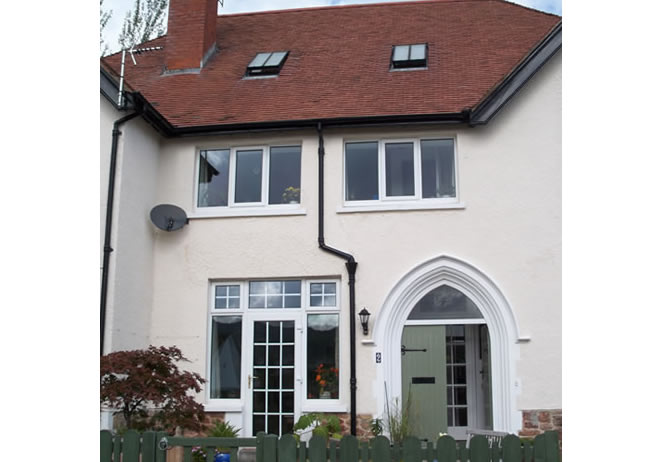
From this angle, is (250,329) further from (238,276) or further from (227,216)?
(227,216)

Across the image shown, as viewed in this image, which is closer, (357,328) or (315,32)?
(357,328)

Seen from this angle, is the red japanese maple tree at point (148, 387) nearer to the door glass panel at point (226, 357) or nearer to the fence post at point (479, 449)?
the door glass panel at point (226, 357)

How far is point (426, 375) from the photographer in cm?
1044

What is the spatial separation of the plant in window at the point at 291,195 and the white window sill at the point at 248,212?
0.47 feet

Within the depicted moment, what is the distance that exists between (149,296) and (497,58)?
24.1 feet

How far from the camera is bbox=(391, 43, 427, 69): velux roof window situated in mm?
11773

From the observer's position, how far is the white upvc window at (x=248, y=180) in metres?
10.5

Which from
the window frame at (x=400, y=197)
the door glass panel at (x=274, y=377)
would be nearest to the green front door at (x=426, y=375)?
the door glass panel at (x=274, y=377)

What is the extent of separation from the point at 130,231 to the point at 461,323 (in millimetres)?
5159

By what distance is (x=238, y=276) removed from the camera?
33.8ft

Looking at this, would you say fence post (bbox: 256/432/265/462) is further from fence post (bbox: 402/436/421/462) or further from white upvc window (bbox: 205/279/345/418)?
white upvc window (bbox: 205/279/345/418)

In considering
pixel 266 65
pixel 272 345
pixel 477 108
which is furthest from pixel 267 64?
pixel 272 345

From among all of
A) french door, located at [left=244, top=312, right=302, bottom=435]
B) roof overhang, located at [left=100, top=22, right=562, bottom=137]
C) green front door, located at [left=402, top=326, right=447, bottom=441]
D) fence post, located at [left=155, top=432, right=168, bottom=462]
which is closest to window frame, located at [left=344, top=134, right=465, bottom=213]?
roof overhang, located at [left=100, top=22, right=562, bottom=137]
